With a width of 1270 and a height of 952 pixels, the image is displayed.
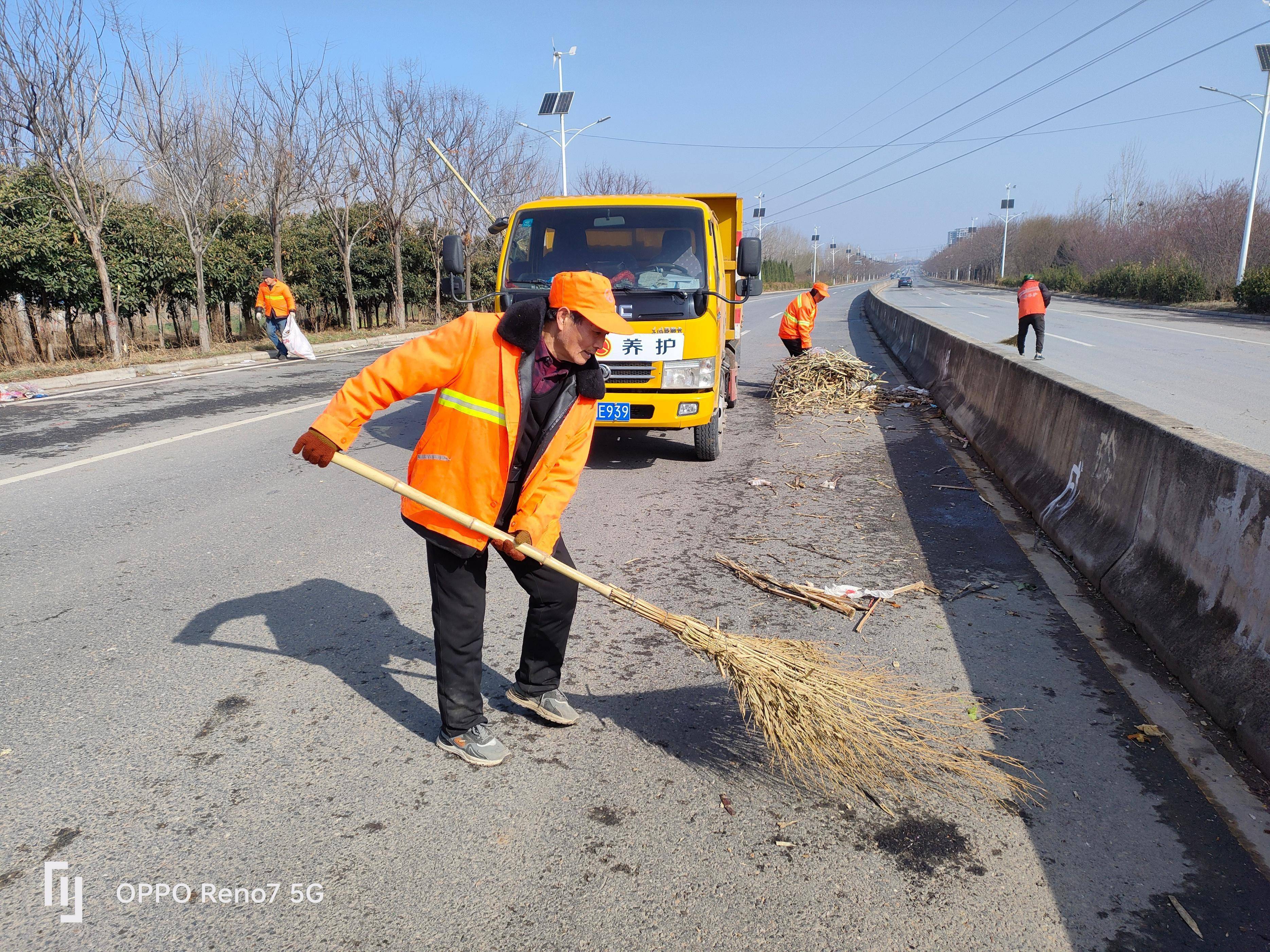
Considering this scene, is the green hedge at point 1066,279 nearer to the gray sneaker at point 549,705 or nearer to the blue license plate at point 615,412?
the blue license plate at point 615,412

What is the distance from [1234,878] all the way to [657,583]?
2.84m

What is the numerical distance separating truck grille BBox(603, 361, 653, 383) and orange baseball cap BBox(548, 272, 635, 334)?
4182 mm

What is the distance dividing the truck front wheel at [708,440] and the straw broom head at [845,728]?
464 cm

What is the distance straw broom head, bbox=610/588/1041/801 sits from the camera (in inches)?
111

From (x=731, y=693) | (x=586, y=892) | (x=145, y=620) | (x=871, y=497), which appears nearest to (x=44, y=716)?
(x=145, y=620)

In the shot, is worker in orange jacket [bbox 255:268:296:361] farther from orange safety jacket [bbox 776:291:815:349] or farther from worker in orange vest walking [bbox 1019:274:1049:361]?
worker in orange vest walking [bbox 1019:274:1049:361]

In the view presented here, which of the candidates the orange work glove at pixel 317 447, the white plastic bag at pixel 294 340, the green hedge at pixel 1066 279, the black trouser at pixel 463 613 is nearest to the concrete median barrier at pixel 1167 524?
the black trouser at pixel 463 613

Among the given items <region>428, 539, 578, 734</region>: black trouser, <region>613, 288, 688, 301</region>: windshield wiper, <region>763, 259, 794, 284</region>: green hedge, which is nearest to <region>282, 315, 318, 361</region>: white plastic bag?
<region>613, 288, 688, 301</region>: windshield wiper

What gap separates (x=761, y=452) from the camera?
835 centimetres

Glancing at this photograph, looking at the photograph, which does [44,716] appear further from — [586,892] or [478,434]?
[586,892]

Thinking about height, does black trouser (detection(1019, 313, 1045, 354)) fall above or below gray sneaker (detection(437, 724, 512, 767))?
above

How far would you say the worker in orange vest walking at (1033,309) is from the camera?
14.2 metres

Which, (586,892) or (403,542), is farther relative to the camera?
(403,542)

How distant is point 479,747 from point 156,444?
693 centimetres
